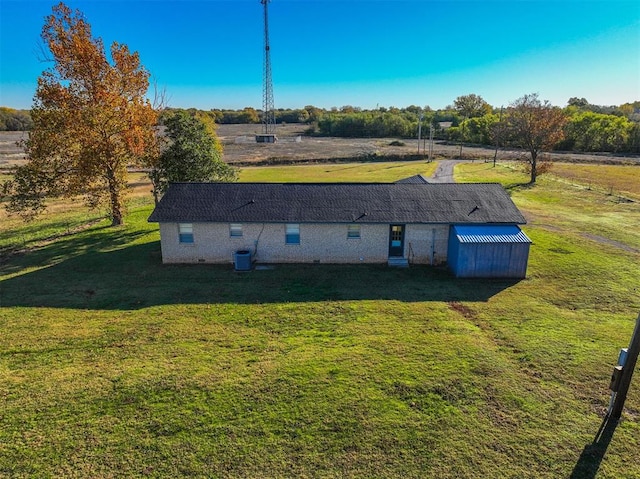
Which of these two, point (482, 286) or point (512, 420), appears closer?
point (512, 420)

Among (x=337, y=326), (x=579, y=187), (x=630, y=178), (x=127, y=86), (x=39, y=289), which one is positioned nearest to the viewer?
(x=337, y=326)

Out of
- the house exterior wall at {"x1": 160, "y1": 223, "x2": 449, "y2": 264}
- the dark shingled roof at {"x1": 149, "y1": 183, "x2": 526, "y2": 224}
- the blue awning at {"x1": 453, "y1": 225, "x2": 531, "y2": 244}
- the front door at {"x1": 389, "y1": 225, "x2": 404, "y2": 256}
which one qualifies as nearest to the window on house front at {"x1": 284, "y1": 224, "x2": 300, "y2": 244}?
the house exterior wall at {"x1": 160, "y1": 223, "x2": 449, "y2": 264}

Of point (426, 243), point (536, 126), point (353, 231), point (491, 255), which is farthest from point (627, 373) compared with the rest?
point (536, 126)

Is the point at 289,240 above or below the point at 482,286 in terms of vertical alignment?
above

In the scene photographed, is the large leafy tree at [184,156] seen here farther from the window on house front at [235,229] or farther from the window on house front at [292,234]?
the window on house front at [292,234]

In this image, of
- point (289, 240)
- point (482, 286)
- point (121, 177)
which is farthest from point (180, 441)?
point (121, 177)

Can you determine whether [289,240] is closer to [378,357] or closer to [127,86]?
[378,357]

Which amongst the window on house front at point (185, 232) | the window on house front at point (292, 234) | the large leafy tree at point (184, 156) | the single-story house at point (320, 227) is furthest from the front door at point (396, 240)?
the large leafy tree at point (184, 156)
